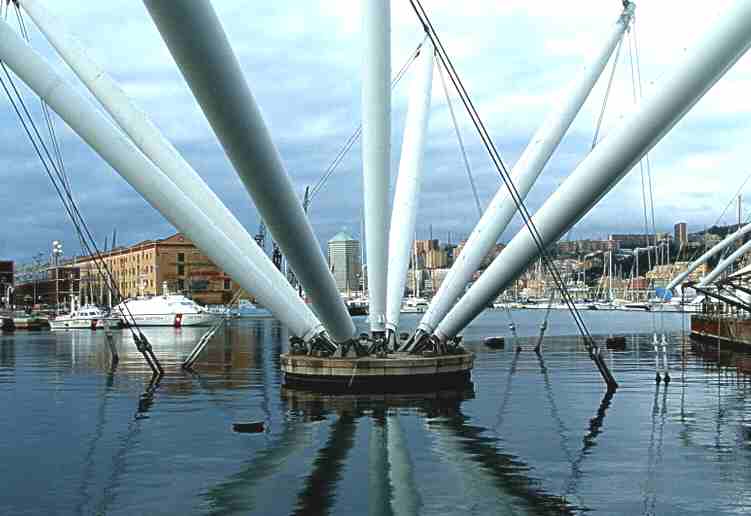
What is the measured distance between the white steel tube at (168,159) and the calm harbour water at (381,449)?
4.35 m

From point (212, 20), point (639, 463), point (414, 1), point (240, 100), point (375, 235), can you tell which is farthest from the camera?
point (375, 235)

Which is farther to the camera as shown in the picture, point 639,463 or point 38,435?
point 38,435

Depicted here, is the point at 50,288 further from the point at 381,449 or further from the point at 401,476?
the point at 401,476

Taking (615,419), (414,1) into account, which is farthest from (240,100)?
(615,419)

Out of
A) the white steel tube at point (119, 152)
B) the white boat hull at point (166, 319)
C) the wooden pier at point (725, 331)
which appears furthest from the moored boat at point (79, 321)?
the white steel tube at point (119, 152)

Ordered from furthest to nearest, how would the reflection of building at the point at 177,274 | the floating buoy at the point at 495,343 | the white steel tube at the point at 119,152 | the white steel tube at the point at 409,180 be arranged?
1. the reflection of building at the point at 177,274
2. the floating buoy at the point at 495,343
3. the white steel tube at the point at 409,180
4. the white steel tube at the point at 119,152

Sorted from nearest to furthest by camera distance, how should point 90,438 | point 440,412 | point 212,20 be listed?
1. point 212,20
2. point 90,438
3. point 440,412

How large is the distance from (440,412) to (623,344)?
32.7 metres

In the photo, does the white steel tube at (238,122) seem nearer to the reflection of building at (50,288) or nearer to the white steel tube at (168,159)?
the white steel tube at (168,159)

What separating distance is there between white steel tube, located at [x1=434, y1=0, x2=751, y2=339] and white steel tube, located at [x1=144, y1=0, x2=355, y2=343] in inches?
213

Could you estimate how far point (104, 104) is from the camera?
32.0 meters

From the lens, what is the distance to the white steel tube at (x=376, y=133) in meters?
28.5

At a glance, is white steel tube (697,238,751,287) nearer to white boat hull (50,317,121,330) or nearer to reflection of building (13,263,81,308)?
white boat hull (50,317,121,330)

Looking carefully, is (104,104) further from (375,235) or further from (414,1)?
(414,1)
